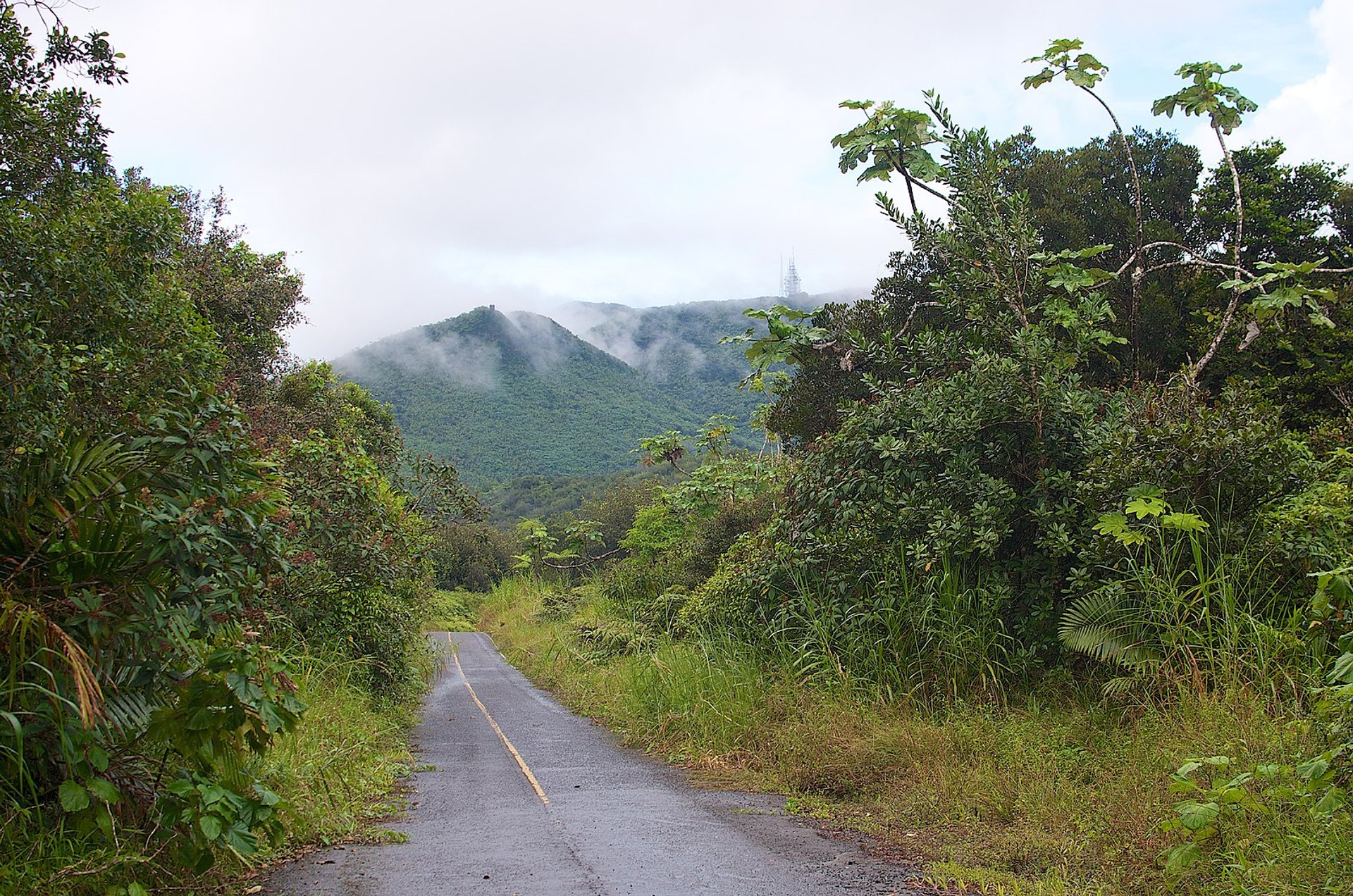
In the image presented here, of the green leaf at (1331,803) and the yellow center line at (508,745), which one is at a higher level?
the green leaf at (1331,803)

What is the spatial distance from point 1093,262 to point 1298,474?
21.5 feet

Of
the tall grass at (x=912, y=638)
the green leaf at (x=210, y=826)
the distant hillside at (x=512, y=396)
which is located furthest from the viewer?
the distant hillside at (x=512, y=396)

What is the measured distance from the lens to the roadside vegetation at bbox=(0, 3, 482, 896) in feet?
15.0

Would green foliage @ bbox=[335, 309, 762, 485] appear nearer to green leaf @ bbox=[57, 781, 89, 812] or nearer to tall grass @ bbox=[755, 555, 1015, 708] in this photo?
tall grass @ bbox=[755, 555, 1015, 708]

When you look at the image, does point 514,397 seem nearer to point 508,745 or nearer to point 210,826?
point 508,745

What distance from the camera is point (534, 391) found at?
8406cm

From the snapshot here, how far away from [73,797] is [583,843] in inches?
117

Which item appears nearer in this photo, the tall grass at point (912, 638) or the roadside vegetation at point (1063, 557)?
the roadside vegetation at point (1063, 557)

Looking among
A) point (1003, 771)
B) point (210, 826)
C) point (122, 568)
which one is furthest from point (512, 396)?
point (210, 826)

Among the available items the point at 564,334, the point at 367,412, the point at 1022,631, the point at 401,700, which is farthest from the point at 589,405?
the point at 1022,631

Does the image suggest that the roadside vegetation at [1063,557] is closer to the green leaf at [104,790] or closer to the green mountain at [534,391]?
the green leaf at [104,790]

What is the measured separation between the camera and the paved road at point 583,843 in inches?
212

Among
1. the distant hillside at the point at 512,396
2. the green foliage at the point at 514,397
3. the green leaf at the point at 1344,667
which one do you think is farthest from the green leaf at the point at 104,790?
the distant hillside at the point at 512,396

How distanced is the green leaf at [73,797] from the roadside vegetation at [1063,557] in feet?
14.0
